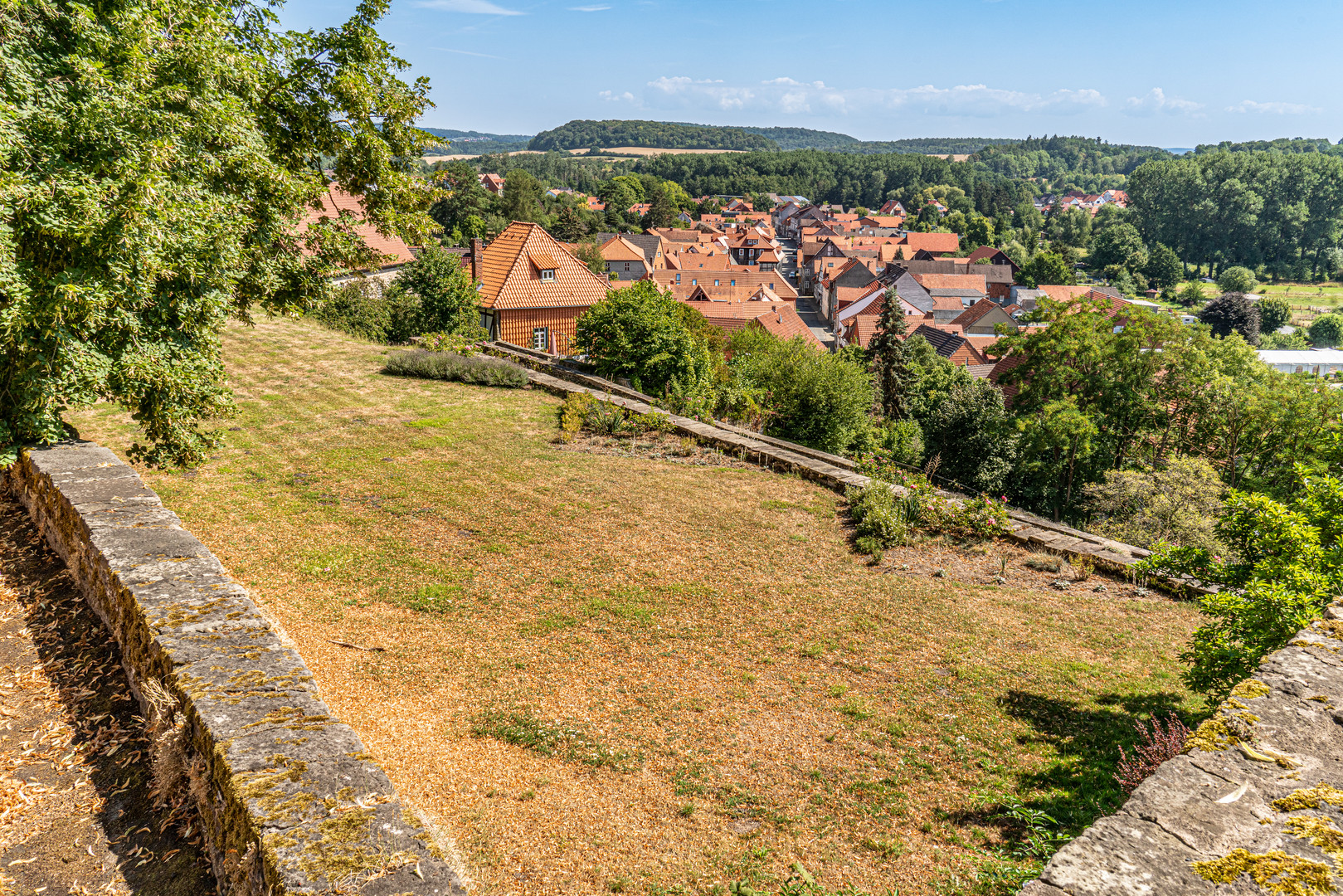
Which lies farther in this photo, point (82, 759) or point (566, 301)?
point (566, 301)

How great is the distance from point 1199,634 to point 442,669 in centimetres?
610

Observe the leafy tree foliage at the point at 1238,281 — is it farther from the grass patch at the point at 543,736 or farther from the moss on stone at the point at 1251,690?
the grass patch at the point at 543,736

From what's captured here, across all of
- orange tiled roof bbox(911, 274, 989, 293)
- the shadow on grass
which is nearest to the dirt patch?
the shadow on grass

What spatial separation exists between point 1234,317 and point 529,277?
6744 centimetres

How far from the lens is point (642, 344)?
780 inches

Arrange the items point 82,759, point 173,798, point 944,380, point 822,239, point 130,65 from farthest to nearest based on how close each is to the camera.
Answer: point 822,239
point 944,380
point 130,65
point 82,759
point 173,798

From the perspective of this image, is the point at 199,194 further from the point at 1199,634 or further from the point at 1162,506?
the point at 1162,506

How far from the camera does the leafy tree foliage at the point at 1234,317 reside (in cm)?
6512

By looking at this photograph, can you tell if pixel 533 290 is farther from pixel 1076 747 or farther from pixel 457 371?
pixel 1076 747

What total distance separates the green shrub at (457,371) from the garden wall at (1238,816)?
17.6 meters

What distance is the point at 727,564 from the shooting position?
9445mm

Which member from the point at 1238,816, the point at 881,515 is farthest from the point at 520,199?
the point at 1238,816

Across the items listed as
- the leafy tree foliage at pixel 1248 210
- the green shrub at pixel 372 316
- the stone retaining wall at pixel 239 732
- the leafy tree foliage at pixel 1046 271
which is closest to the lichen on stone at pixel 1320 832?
the stone retaining wall at pixel 239 732

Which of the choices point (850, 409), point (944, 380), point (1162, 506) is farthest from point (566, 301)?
point (1162, 506)
